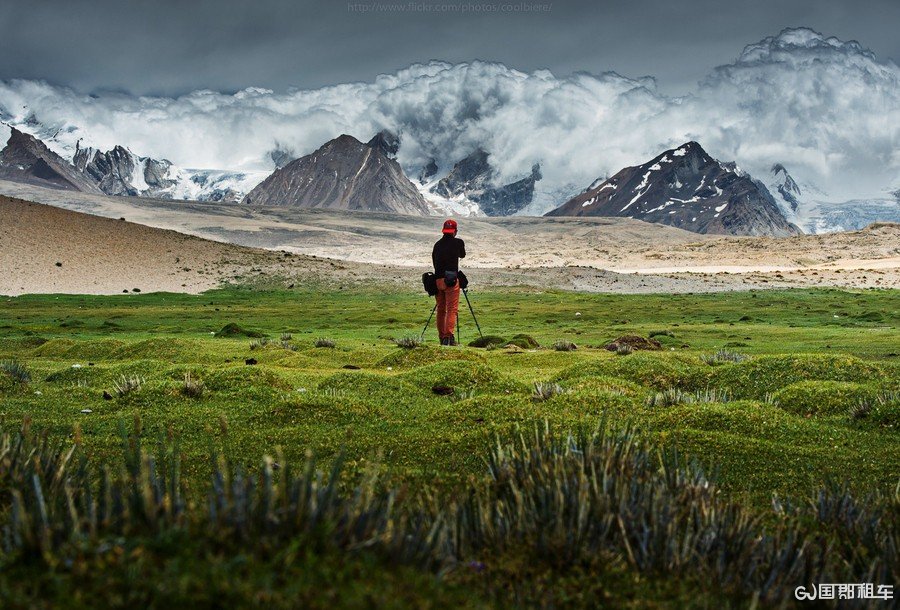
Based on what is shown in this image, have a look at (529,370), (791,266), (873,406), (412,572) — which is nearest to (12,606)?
(412,572)

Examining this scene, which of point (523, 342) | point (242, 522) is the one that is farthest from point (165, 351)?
point (242, 522)

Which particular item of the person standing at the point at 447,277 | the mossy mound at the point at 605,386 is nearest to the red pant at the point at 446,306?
the person standing at the point at 447,277

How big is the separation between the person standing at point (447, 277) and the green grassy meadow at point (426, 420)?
1.96 meters

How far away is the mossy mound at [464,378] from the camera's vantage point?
1412 cm

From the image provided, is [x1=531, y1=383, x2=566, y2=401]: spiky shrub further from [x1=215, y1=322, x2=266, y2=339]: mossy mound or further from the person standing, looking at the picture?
[x1=215, y1=322, x2=266, y2=339]: mossy mound

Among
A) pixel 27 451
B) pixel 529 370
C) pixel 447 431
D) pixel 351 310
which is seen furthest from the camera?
pixel 351 310

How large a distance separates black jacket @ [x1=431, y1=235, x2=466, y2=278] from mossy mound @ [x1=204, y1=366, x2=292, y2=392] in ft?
28.0

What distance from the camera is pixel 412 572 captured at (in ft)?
12.4

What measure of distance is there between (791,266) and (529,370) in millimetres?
94347

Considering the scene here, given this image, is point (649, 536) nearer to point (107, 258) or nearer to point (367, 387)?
point (367, 387)

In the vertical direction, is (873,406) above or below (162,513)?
below

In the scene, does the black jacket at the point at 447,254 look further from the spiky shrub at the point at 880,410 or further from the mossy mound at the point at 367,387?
the spiky shrub at the point at 880,410

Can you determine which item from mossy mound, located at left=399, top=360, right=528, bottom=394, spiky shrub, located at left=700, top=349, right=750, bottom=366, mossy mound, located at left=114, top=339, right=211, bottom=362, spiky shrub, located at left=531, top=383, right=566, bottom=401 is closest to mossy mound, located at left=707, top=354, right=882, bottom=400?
spiky shrub, located at left=700, top=349, right=750, bottom=366

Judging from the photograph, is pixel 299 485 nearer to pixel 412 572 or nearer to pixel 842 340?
pixel 412 572
